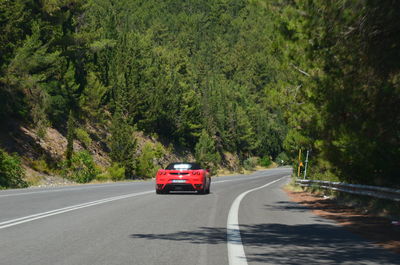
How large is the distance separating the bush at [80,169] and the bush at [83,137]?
5577 millimetres

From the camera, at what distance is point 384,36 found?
41.3ft

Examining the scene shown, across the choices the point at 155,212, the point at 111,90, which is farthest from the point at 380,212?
the point at 111,90

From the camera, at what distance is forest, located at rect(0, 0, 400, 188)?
44.1 ft

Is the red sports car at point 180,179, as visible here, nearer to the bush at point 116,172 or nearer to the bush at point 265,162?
the bush at point 116,172

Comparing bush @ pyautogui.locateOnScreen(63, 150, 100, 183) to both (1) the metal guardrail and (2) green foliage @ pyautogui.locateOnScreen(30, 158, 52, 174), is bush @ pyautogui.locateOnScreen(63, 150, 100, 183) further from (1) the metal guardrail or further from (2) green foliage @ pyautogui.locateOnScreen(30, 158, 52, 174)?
(1) the metal guardrail

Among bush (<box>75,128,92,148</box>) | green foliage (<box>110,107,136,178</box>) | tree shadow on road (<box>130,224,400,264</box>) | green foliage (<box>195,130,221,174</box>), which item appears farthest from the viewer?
green foliage (<box>195,130,221,174</box>)

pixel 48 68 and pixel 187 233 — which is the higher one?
pixel 48 68

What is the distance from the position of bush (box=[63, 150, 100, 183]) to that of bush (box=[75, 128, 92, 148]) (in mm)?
5577

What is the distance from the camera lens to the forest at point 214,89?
13430 millimetres

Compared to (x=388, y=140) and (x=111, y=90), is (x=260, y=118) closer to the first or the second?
(x=111, y=90)

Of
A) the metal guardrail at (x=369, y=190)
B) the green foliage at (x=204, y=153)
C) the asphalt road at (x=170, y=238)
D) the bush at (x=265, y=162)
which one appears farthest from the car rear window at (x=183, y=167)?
the bush at (x=265, y=162)

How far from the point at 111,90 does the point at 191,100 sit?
21.5m

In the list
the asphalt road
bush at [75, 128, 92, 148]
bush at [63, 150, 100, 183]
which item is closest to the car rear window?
the asphalt road

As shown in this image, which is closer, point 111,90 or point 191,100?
point 111,90
